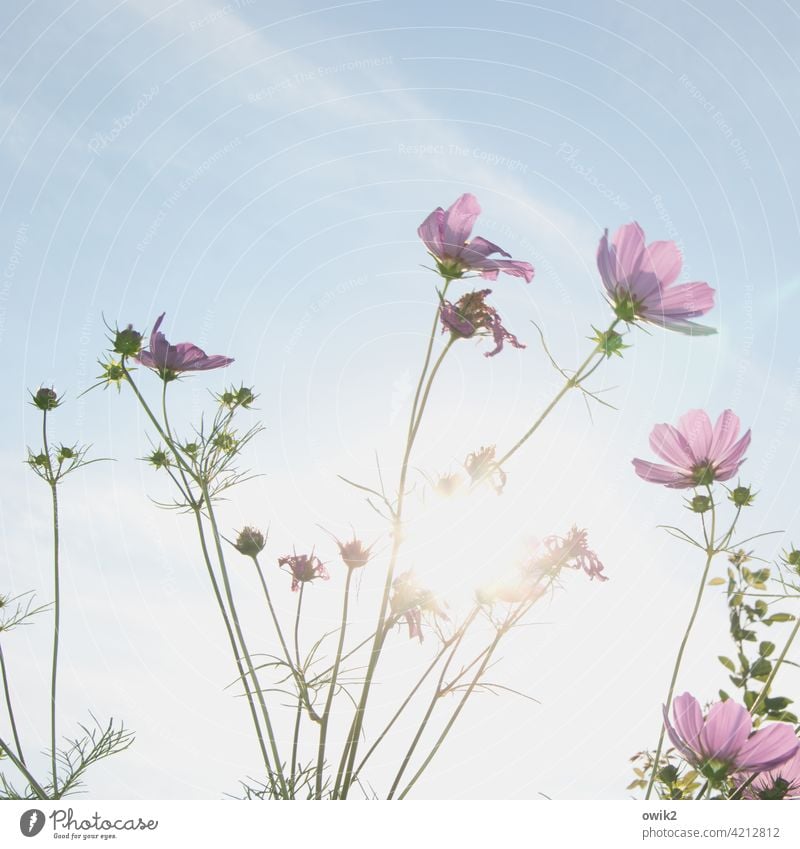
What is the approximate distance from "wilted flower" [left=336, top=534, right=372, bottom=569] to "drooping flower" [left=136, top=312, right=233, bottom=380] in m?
0.40

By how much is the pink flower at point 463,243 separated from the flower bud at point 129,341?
655mm

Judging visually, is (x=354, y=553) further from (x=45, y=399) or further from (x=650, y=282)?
(x=45, y=399)

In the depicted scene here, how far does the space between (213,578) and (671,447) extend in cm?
79

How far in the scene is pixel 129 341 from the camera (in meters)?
1.51

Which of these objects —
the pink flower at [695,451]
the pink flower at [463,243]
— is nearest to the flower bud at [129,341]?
the pink flower at [463,243]

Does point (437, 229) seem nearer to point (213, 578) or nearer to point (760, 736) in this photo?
point (213, 578)

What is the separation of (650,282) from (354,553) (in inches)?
25.0

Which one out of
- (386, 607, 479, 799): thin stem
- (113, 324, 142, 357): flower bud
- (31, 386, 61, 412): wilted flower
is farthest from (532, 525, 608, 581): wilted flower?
(31, 386, 61, 412): wilted flower

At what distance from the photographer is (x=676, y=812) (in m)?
1.22

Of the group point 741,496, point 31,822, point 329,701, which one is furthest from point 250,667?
point 741,496

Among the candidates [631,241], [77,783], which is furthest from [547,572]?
[77,783]

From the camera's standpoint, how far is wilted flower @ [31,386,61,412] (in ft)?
6.45

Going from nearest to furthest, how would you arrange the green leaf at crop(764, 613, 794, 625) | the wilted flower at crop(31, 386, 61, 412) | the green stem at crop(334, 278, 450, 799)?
the green stem at crop(334, 278, 450, 799) < the green leaf at crop(764, 613, 794, 625) < the wilted flower at crop(31, 386, 61, 412)

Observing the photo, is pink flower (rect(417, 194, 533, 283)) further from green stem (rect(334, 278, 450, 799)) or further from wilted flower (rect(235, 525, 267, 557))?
wilted flower (rect(235, 525, 267, 557))
